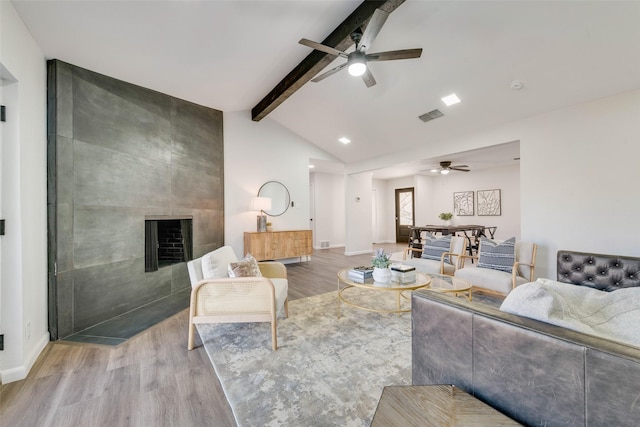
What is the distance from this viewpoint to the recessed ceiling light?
3697 millimetres

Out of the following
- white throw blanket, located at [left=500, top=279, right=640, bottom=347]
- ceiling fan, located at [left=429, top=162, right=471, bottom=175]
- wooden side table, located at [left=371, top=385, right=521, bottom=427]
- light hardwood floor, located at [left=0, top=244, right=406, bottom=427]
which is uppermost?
ceiling fan, located at [left=429, top=162, right=471, bottom=175]

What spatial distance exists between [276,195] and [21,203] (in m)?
3.99

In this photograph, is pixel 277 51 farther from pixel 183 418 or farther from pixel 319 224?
pixel 319 224

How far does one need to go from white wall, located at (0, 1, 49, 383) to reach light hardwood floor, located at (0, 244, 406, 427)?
0.71ft

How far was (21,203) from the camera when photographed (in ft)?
6.35

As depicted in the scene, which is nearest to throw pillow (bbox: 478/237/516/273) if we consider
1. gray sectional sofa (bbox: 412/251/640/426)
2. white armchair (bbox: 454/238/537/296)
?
white armchair (bbox: 454/238/537/296)

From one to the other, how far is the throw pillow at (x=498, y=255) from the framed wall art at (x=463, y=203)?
495cm

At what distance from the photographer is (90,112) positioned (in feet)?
8.98

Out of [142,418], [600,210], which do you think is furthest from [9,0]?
[600,210]

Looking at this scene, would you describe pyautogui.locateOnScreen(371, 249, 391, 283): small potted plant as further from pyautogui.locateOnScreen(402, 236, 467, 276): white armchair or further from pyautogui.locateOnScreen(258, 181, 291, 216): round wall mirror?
pyautogui.locateOnScreen(258, 181, 291, 216): round wall mirror

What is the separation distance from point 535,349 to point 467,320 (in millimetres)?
233

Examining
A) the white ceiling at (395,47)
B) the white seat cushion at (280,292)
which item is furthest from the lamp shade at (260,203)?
the white seat cushion at (280,292)

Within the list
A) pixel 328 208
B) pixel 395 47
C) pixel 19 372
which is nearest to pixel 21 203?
pixel 19 372

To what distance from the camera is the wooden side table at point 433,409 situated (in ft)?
2.92
